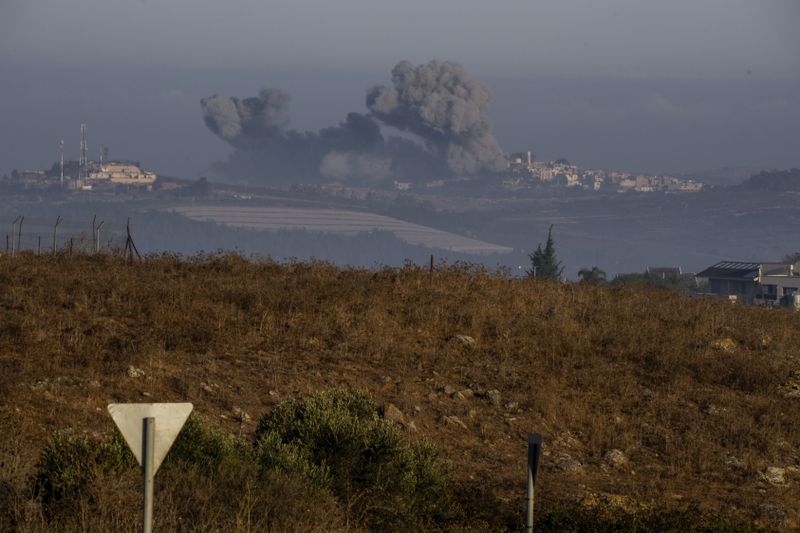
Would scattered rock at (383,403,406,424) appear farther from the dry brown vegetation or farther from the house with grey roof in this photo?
the house with grey roof

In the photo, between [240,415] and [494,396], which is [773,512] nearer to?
[494,396]

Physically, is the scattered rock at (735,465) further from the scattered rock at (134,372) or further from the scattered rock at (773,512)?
the scattered rock at (134,372)

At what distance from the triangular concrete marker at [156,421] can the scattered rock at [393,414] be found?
7.27 meters

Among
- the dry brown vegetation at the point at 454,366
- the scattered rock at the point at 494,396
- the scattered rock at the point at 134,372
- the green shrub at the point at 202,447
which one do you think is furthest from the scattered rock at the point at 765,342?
the green shrub at the point at 202,447

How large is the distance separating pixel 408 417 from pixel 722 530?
5264mm

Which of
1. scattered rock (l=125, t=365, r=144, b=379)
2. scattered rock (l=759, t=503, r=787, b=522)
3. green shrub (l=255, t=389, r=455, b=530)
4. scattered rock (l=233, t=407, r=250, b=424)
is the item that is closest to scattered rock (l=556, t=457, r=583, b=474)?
scattered rock (l=759, t=503, r=787, b=522)

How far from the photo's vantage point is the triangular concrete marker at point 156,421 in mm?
7043

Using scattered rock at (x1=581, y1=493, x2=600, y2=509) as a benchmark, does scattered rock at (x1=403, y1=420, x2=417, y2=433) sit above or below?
above

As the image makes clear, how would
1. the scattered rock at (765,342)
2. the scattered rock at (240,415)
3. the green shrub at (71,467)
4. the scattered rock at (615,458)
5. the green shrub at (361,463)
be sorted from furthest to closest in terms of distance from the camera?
the scattered rock at (765,342) < the scattered rock at (615,458) < the scattered rock at (240,415) < the green shrub at (361,463) < the green shrub at (71,467)

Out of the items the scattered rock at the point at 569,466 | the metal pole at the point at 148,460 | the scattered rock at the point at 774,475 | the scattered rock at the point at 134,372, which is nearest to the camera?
the metal pole at the point at 148,460

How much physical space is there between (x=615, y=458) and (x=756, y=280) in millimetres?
76544

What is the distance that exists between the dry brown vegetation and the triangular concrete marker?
242 centimetres

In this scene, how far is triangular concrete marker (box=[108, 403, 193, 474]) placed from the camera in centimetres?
704

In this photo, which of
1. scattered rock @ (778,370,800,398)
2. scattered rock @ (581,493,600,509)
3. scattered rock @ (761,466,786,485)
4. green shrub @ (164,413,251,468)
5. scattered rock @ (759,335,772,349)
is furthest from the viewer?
scattered rock @ (759,335,772,349)
